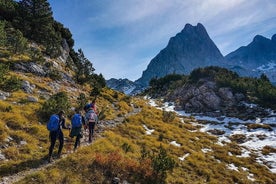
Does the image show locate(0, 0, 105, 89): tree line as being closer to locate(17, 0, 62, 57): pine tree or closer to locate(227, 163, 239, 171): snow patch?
locate(17, 0, 62, 57): pine tree

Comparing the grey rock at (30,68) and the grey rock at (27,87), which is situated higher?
the grey rock at (30,68)

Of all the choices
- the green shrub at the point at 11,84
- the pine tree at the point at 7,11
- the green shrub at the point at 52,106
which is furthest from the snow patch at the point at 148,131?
the pine tree at the point at 7,11

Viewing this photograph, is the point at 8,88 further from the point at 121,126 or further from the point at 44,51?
the point at 44,51

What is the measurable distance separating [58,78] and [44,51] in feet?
41.5

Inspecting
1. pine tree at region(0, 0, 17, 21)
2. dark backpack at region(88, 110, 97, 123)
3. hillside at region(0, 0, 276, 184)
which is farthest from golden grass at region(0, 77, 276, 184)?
pine tree at region(0, 0, 17, 21)

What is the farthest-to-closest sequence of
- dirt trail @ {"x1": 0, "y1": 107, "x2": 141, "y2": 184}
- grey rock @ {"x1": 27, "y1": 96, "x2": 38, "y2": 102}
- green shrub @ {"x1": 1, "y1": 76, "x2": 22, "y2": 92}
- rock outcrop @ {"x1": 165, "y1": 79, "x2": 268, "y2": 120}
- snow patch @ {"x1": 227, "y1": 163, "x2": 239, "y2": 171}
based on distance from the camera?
1. rock outcrop @ {"x1": 165, "y1": 79, "x2": 268, "y2": 120}
2. snow patch @ {"x1": 227, "y1": 163, "x2": 239, "y2": 171}
3. green shrub @ {"x1": 1, "y1": 76, "x2": 22, "y2": 92}
4. grey rock @ {"x1": 27, "y1": 96, "x2": 38, "y2": 102}
5. dirt trail @ {"x1": 0, "y1": 107, "x2": 141, "y2": 184}

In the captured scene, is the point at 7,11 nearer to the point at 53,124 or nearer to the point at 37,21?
the point at 37,21

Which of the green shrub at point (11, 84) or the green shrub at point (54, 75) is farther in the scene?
the green shrub at point (54, 75)

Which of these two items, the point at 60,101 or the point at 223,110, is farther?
the point at 223,110

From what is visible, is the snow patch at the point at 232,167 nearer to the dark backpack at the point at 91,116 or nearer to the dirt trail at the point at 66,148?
the dirt trail at the point at 66,148

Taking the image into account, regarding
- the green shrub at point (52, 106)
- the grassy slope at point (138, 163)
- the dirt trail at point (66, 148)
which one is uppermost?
the green shrub at point (52, 106)

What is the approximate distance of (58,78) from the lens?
115 ft

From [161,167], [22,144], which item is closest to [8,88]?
[22,144]

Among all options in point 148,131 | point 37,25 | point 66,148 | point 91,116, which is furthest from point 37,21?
point 66,148
